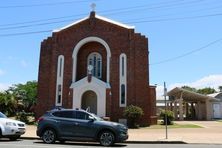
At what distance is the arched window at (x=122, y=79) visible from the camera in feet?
107

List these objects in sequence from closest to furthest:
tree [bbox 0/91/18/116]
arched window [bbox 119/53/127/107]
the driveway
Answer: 1. the driveway
2. arched window [bbox 119/53/127/107]
3. tree [bbox 0/91/18/116]

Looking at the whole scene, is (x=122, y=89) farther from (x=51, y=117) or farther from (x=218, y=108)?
(x=218, y=108)

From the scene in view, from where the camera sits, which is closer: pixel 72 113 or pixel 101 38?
pixel 72 113

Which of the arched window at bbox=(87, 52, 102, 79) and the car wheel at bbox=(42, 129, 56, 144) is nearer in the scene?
the car wheel at bbox=(42, 129, 56, 144)

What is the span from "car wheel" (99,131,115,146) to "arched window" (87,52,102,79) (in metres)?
18.9

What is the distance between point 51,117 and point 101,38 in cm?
1789

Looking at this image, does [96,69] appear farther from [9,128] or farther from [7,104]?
[9,128]

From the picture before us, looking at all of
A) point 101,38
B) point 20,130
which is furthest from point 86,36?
point 20,130

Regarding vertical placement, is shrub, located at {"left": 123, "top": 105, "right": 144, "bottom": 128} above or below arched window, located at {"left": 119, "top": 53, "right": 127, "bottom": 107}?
below

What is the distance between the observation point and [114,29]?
111 ft

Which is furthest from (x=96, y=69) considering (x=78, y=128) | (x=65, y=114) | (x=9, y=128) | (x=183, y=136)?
(x=78, y=128)

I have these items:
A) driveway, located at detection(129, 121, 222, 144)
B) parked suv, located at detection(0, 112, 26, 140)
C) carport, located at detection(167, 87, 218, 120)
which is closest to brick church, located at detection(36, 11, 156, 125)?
driveway, located at detection(129, 121, 222, 144)

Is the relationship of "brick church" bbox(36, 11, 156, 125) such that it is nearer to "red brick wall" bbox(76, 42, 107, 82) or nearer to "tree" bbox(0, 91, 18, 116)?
"red brick wall" bbox(76, 42, 107, 82)

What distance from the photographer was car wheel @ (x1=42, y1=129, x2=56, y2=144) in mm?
16828
